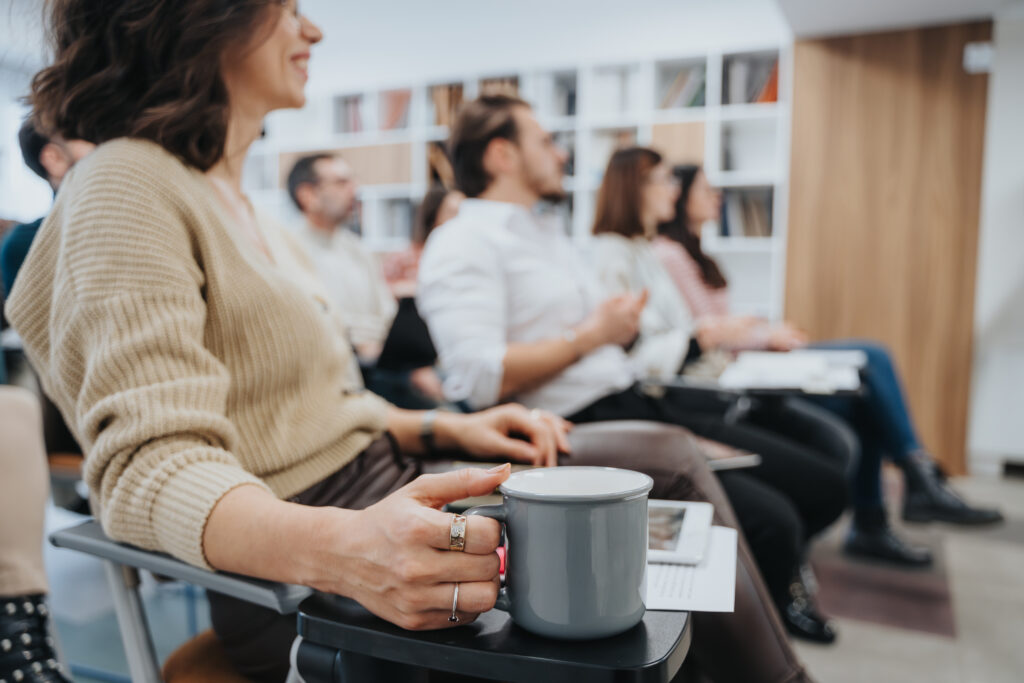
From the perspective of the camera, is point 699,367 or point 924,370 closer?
point 699,367

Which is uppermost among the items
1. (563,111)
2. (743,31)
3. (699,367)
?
(743,31)

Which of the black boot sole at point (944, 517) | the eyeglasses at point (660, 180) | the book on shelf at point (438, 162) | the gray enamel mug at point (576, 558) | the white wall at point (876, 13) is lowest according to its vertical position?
the black boot sole at point (944, 517)

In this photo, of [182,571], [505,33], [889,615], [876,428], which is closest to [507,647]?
[182,571]

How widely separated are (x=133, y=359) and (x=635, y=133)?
393 cm

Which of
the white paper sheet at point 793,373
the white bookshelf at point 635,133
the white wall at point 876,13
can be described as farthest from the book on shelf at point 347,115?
the white paper sheet at point 793,373

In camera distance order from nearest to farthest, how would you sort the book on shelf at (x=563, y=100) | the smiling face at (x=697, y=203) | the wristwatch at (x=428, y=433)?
the wristwatch at (x=428, y=433), the smiling face at (x=697, y=203), the book on shelf at (x=563, y=100)

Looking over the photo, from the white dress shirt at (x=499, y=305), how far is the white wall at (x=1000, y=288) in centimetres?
291

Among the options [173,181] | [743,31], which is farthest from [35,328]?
[743,31]

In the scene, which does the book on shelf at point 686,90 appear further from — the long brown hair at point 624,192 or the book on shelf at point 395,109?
the long brown hair at point 624,192

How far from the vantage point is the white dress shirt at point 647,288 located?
2061 millimetres

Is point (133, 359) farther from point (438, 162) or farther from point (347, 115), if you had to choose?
point (347, 115)

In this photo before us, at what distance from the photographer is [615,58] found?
13.6 feet

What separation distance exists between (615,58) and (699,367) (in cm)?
269

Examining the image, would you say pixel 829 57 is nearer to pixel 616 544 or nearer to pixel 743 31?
pixel 743 31
